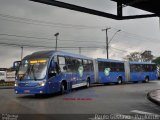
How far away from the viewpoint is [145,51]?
115000 mm

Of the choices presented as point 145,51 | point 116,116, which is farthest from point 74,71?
point 145,51

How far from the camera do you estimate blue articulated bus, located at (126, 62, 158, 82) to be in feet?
131

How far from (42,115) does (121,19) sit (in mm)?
4968

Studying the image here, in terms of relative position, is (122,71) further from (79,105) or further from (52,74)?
(79,105)

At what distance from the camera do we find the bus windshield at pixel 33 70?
18.5 metres

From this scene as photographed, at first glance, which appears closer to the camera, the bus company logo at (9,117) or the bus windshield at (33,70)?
the bus company logo at (9,117)

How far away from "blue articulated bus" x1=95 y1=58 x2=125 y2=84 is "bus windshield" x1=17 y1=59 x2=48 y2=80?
1484cm

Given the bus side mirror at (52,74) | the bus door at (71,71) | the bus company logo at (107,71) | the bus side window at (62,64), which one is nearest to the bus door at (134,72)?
the bus company logo at (107,71)

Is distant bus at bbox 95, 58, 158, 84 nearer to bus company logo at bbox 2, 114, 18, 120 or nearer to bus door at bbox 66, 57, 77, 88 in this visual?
bus door at bbox 66, 57, 77, 88

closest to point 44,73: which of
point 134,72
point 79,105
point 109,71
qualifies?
point 79,105

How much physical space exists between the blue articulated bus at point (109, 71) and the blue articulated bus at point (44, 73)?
35.6 feet

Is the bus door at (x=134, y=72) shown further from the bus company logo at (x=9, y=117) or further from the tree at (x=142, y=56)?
the tree at (x=142, y=56)

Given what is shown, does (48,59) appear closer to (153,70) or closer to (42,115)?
(42,115)

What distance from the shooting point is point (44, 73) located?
1844cm
